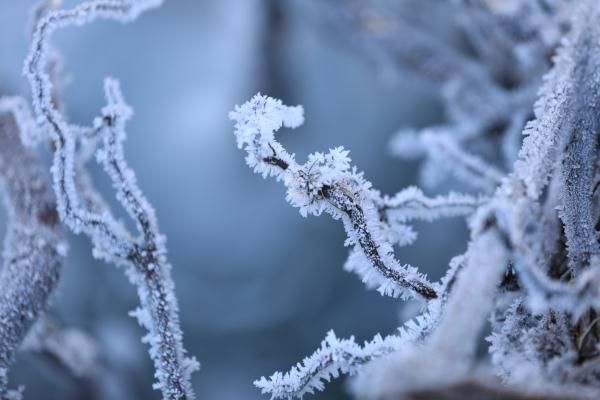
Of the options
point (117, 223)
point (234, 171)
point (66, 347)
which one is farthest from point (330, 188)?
point (234, 171)

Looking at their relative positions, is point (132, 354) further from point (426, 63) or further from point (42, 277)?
point (426, 63)

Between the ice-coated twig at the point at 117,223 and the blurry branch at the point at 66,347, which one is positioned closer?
the ice-coated twig at the point at 117,223

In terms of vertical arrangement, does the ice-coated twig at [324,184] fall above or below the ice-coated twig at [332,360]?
above

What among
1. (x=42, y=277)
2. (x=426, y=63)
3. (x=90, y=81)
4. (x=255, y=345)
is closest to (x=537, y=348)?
(x=42, y=277)

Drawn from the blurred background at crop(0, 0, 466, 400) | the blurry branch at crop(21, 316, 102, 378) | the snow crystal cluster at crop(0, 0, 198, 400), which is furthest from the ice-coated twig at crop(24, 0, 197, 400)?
the blurred background at crop(0, 0, 466, 400)

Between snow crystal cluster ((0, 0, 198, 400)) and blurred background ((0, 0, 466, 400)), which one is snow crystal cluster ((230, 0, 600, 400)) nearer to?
snow crystal cluster ((0, 0, 198, 400))

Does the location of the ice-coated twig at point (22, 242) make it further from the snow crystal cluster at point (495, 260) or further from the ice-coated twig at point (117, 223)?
the snow crystal cluster at point (495, 260)

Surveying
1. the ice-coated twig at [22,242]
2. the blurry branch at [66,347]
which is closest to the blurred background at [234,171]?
the blurry branch at [66,347]
